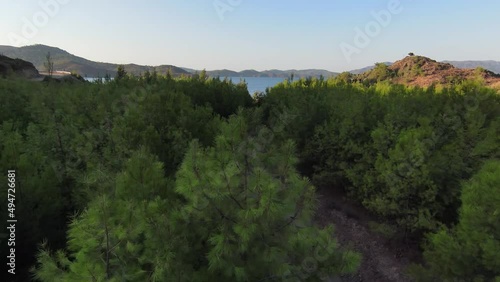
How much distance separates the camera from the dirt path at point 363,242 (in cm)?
964

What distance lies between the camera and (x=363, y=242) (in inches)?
441

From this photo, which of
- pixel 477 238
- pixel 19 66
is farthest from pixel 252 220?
pixel 19 66

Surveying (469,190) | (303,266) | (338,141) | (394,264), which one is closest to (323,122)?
(338,141)

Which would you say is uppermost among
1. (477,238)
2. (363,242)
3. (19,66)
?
(19,66)

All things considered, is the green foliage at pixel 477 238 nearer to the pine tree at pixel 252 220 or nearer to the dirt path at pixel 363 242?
the dirt path at pixel 363 242

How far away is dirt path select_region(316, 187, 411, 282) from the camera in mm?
9641

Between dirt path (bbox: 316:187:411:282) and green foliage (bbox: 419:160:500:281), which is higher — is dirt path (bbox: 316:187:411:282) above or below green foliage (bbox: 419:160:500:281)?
below

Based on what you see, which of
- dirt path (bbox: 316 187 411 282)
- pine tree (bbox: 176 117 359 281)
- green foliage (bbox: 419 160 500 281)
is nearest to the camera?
pine tree (bbox: 176 117 359 281)

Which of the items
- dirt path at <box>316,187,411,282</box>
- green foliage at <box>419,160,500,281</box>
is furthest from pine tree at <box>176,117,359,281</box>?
dirt path at <box>316,187,411,282</box>

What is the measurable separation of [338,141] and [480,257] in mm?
7693

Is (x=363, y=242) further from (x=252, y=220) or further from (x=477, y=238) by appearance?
(x=252, y=220)

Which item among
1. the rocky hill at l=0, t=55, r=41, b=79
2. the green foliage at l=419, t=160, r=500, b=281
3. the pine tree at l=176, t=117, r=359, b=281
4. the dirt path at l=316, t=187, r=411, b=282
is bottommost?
the dirt path at l=316, t=187, r=411, b=282

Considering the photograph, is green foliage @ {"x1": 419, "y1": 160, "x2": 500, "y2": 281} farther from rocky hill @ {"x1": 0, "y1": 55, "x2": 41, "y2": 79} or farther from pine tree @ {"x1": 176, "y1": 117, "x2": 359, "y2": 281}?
rocky hill @ {"x1": 0, "y1": 55, "x2": 41, "y2": 79}

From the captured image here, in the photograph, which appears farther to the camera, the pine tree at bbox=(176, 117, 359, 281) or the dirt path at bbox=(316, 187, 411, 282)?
the dirt path at bbox=(316, 187, 411, 282)
